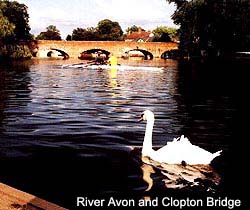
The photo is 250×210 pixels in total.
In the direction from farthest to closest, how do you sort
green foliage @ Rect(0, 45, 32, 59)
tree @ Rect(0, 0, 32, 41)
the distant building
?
the distant building < tree @ Rect(0, 0, 32, 41) < green foliage @ Rect(0, 45, 32, 59)

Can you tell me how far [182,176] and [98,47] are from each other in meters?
84.8

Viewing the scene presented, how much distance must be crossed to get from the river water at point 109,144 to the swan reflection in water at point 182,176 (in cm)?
2

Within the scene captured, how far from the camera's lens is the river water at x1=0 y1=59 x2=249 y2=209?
767 cm

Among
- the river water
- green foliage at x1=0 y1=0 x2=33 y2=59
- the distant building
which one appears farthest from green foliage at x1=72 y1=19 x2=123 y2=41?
the river water

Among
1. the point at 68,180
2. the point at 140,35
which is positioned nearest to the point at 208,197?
the point at 68,180

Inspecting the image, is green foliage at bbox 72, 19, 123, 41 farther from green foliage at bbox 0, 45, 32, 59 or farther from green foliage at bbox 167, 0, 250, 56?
green foliage at bbox 167, 0, 250, 56

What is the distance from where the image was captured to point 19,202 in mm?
5012

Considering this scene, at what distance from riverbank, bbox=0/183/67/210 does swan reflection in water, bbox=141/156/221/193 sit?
2970mm

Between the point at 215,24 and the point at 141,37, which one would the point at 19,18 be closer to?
the point at 215,24

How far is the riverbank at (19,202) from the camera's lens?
4820mm

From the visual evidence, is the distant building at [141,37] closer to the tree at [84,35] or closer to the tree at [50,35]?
the tree at [84,35]

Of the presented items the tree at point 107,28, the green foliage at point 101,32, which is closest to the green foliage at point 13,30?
the green foliage at point 101,32

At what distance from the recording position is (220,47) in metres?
73.4

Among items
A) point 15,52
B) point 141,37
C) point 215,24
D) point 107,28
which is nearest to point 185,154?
point 215,24
